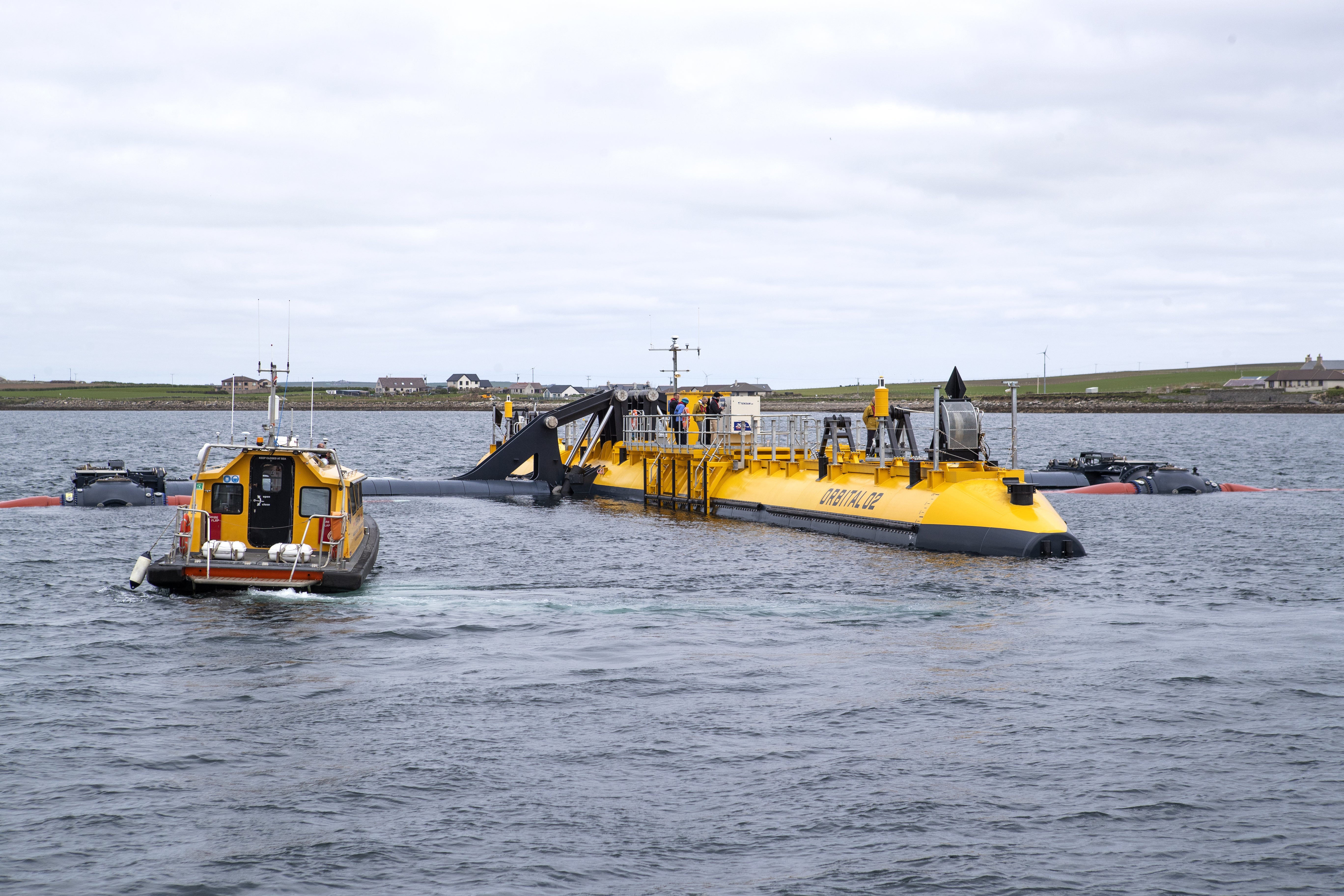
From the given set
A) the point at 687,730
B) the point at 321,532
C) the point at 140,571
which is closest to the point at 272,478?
the point at 321,532

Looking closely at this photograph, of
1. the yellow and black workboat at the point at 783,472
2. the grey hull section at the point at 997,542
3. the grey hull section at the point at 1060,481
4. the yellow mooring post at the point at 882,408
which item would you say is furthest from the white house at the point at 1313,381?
the grey hull section at the point at 997,542

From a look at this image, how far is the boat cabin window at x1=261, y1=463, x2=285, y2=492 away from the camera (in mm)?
26219

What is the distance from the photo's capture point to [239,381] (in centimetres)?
3491

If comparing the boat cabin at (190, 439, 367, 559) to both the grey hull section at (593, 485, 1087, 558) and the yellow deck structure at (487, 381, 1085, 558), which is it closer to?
the grey hull section at (593, 485, 1087, 558)

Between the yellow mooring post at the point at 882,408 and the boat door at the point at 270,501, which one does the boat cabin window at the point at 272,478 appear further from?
the yellow mooring post at the point at 882,408

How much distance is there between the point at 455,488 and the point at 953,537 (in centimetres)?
2848

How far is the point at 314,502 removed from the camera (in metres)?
26.5

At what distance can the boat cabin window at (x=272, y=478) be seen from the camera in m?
26.2

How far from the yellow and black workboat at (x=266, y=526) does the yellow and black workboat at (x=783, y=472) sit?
1612 centimetres

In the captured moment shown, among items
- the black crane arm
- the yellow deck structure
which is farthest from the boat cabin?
the black crane arm

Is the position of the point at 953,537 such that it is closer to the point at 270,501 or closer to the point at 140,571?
the point at 270,501

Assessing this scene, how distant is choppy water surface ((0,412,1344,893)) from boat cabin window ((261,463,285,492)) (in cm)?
272

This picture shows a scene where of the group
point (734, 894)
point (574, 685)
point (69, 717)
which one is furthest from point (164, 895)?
point (574, 685)

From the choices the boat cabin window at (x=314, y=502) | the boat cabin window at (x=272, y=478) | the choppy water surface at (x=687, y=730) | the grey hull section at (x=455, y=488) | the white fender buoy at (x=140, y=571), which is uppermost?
the boat cabin window at (x=272, y=478)
